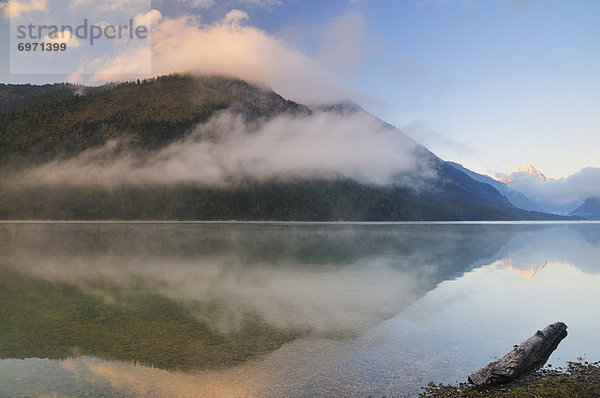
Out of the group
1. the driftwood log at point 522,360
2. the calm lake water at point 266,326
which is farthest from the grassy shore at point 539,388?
the calm lake water at point 266,326

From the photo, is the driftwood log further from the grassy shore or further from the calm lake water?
the calm lake water

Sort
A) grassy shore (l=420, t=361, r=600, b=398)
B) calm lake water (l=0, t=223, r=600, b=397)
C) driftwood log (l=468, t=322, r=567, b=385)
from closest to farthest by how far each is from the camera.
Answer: grassy shore (l=420, t=361, r=600, b=398)
driftwood log (l=468, t=322, r=567, b=385)
calm lake water (l=0, t=223, r=600, b=397)

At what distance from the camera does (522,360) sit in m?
16.2

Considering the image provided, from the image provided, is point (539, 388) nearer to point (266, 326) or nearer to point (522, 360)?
point (522, 360)

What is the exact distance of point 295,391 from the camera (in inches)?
578

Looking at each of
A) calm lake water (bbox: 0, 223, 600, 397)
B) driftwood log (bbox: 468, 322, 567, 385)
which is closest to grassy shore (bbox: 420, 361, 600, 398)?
driftwood log (bbox: 468, 322, 567, 385)

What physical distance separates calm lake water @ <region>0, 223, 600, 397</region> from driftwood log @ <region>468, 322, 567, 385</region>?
2.87 feet

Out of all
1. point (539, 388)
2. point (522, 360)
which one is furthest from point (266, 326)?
point (539, 388)

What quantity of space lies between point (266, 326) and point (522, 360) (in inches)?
512

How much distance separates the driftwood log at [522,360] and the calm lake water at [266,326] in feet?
2.87

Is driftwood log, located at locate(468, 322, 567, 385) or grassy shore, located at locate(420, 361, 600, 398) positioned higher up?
driftwood log, located at locate(468, 322, 567, 385)

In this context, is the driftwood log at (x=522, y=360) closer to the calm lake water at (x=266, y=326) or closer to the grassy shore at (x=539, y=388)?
the grassy shore at (x=539, y=388)

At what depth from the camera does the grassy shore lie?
13.9 meters

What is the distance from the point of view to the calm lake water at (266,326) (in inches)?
619
